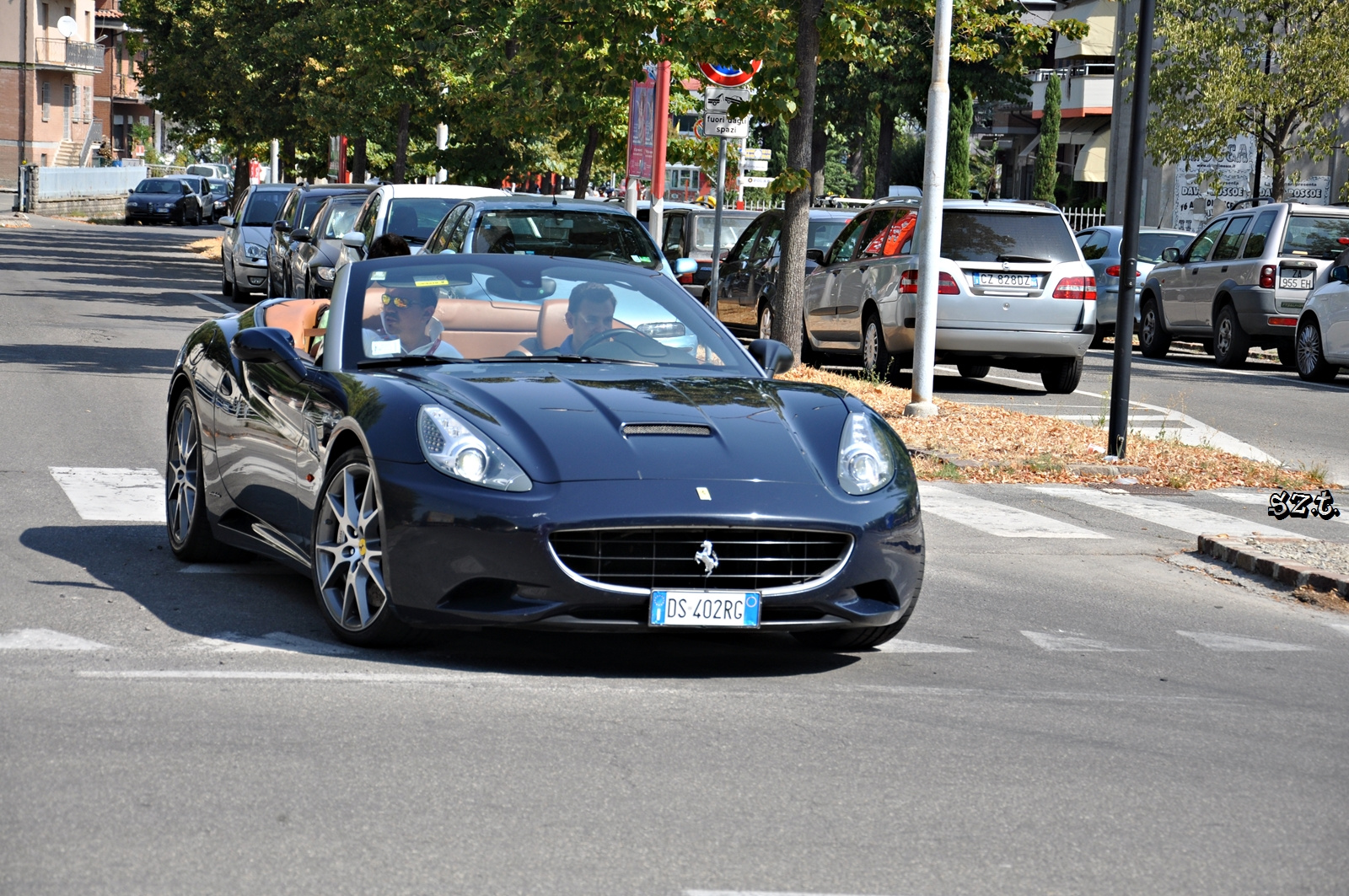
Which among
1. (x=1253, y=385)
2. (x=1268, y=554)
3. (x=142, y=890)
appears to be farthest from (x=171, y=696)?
(x=1253, y=385)

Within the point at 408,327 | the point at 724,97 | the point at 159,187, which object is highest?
the point at 159,187

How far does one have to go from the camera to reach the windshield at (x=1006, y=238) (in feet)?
61.5

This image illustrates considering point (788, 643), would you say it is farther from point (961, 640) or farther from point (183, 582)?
point (183, 582)

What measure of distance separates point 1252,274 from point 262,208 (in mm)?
16032

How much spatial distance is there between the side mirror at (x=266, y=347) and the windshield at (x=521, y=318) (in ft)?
0.76

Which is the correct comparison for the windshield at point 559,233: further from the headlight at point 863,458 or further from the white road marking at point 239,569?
the headlight at point 863,458

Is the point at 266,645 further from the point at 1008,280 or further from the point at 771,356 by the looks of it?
the point at 1008,280

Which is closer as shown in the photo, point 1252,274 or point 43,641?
point 43,641

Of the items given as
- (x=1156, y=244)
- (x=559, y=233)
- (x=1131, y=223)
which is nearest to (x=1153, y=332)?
(x=1156, y=244)

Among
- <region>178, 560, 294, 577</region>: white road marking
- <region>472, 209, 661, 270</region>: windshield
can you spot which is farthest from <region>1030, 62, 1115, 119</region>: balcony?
<region>178, 560, 294, 577</region>: white road marking

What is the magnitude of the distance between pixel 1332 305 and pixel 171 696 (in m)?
18.2

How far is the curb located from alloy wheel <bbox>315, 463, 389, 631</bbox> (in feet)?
15.3

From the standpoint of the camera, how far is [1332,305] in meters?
21.4

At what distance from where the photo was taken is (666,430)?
20.7ft
